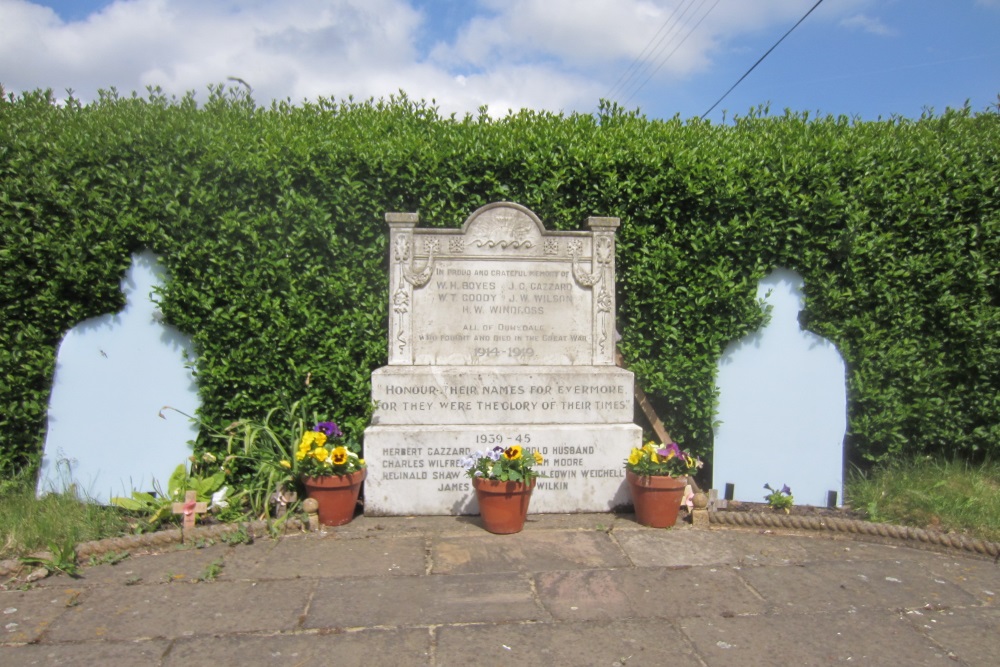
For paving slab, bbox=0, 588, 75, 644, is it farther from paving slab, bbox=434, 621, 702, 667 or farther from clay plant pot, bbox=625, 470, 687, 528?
clay plant pot, bbox=625, 470, 687, 528

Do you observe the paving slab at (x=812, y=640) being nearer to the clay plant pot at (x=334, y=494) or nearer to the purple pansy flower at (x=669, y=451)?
the purple pansy flower at (x=669, y=451)

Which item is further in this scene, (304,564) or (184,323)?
(184,323)

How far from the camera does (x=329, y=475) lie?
4883 millimetres

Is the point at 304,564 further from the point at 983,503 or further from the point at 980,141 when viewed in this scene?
the point at 980,141

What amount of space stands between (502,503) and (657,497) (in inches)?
39.4

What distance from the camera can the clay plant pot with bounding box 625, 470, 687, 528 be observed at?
492cm

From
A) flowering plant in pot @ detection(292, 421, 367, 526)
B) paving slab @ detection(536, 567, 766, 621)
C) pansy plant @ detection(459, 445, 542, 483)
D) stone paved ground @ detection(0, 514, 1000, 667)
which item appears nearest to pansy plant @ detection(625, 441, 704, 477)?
stone paved ground @ detection(0, 514, 1000, 667)

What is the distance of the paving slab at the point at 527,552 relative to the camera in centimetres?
430

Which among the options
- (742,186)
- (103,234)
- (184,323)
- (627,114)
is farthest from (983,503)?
(103,234)

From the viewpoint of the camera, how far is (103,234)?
17.3 feet

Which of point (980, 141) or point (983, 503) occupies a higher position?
point (980, 141)

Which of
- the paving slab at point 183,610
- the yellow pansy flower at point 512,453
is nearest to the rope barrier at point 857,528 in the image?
the yellow pansy flower at point 512,453

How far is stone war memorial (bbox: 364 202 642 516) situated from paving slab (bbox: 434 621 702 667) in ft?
5.47

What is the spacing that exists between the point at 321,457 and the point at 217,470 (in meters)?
1.03
